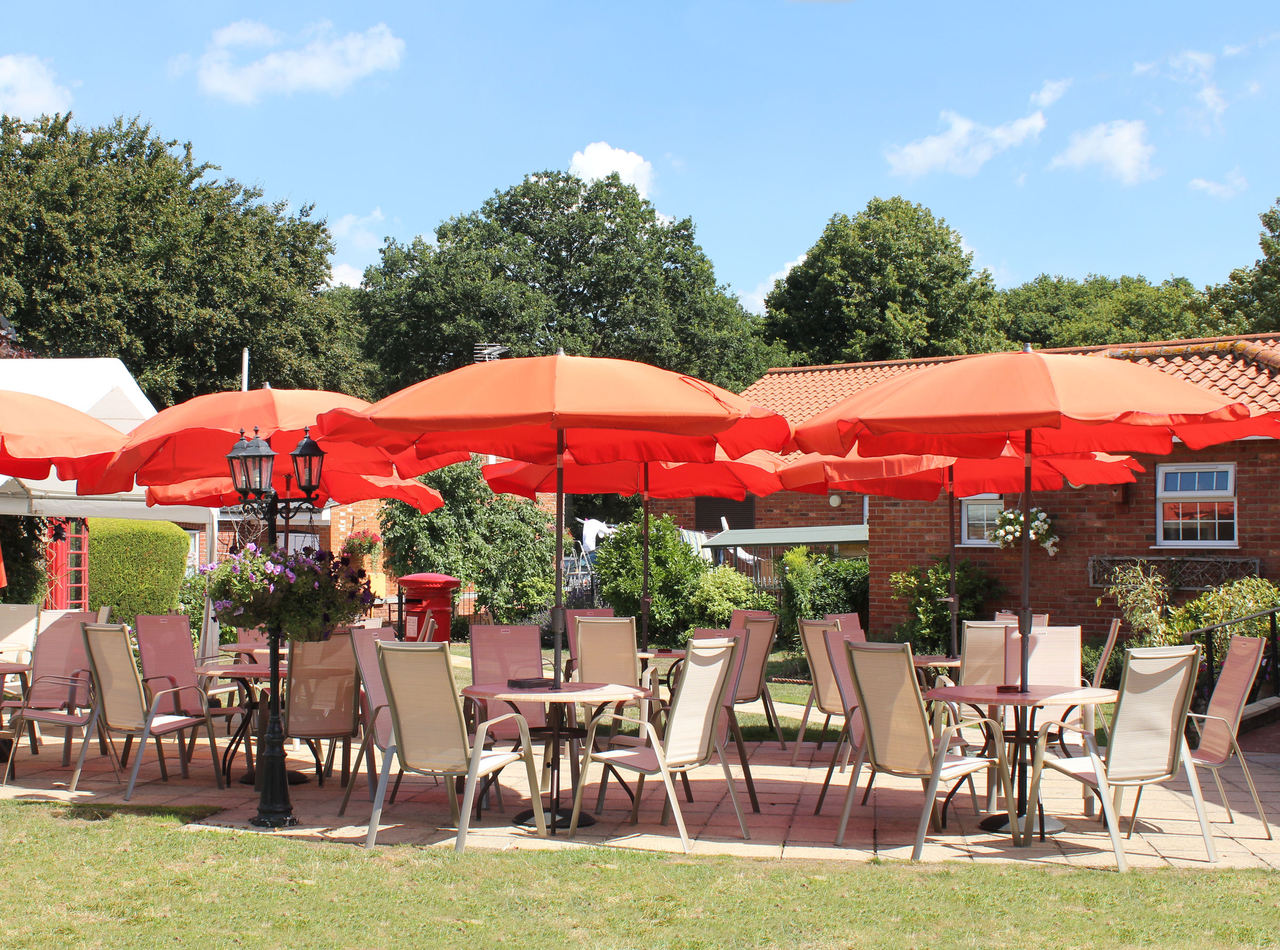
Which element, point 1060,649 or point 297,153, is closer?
point 1060,649

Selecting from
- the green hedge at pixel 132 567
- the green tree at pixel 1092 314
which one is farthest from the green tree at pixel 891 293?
the green hedge at pixel 132 567

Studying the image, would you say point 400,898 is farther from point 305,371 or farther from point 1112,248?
point 1112,248

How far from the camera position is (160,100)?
31641 mm

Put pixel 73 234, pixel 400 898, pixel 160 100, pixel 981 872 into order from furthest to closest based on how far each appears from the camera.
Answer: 1. pixel 160 100
2. pixel 73 234
3. pixel 981 872
4. pixel 400 898

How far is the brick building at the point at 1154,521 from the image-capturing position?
46.5 ft

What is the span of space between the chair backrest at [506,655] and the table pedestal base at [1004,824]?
2875 mm

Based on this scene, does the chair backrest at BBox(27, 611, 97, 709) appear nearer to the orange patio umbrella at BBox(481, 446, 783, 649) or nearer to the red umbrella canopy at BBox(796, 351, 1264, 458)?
the orange patio umbrella at BBox(481, 446, 783, 649)

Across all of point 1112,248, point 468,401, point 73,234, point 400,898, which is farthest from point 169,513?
point 1112,248

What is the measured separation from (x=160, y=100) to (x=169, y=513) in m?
22.8

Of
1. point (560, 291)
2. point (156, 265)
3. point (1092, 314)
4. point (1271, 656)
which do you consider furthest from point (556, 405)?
point (1092, 314)

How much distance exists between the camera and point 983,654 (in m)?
7.93

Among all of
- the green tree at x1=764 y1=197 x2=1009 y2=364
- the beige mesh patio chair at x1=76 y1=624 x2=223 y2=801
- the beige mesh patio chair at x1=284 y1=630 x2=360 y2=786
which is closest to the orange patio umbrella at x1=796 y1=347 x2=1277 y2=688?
the beige mesh patio chair at x1=284 y1=630 x2=360 y2=786

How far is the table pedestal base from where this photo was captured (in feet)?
20.5

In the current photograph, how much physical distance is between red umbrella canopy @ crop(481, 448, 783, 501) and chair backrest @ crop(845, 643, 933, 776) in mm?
4044
